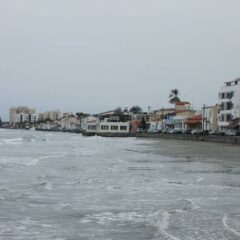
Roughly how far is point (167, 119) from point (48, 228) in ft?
433

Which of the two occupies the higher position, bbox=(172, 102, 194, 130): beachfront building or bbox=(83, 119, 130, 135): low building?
bbox=(172, 102, 194, 130): beachfront building

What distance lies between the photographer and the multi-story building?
300 ft

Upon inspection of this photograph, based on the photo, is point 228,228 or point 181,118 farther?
point 181,118

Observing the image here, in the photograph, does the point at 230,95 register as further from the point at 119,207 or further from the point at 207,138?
the point at 119,207

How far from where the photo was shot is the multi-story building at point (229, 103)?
91.5 m

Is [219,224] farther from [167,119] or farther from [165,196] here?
[167,119]

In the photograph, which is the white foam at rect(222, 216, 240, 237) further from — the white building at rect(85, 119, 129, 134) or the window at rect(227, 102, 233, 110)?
the white building at rect(85, 119, 129, 134)

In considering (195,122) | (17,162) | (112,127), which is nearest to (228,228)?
(17,162)

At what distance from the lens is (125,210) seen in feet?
42.8

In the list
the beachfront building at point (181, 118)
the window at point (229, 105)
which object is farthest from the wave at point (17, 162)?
the beachfront building at point (181, 118)

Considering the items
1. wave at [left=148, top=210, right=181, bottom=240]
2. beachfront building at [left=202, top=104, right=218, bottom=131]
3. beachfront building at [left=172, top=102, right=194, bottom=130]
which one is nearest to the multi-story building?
beachfront building at [left=202, top=104, right=218, bottom=131]

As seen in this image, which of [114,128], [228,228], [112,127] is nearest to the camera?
[228,228]

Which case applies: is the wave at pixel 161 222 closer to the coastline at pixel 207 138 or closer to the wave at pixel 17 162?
the wave at pixel 17 162

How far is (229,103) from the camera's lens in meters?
94.5
